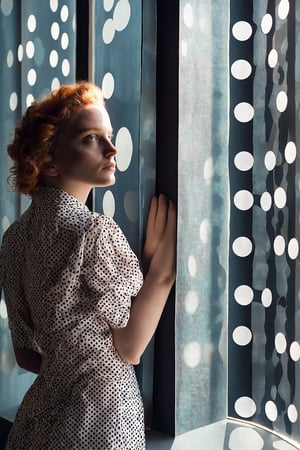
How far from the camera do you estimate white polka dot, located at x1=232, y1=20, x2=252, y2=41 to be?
132 cm

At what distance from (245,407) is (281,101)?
2.22 feet

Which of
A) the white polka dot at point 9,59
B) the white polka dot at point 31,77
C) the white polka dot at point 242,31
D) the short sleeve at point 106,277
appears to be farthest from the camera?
the white polka dot at point 9,59

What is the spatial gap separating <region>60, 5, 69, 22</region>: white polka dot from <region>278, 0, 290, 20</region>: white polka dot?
80 cm

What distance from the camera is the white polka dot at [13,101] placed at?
2.06m

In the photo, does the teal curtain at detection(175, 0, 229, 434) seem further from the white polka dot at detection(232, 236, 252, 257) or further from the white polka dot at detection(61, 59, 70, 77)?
the white polka dot at detection(61, 59, 70, 77)

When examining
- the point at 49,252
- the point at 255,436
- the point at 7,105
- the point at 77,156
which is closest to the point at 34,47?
the point at 7,105

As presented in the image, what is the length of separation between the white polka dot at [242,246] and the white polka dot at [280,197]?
4.5 inches

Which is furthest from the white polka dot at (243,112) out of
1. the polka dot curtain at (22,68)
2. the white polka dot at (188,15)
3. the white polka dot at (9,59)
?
the white polka dot at (9,59)

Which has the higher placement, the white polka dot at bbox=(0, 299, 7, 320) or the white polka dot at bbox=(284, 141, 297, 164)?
the white polka dot at bbox=(284, 141, 297, 164)

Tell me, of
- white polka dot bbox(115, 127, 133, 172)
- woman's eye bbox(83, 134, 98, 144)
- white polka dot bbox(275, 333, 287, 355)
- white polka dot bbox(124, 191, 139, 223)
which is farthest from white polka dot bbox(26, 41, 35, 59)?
white polka dot bbox(275, 333, 287, 355)

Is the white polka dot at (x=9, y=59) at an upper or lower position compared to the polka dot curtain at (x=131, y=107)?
upper

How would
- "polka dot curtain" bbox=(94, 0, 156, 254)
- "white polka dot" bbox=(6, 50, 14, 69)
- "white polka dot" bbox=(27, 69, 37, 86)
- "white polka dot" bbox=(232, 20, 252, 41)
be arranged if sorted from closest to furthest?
"white polka dot" bbox=(232, 20, 252, 41)
"polka dot curtain" bbox=(94, 0, 156, 254)
"white polka dot" bbox=(27, 69, 37, 86)
"white polka dot" bbox=(6, 50, 14, 69)

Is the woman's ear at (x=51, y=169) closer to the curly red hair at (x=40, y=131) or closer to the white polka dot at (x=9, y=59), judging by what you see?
the curly red hair at (x=40, y=131)

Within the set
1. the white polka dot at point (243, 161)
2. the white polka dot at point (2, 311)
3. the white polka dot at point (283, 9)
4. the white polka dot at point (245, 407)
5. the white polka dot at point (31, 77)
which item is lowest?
the white polka dot at point (245, 407)
